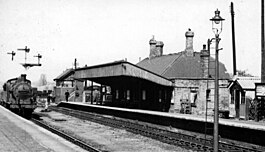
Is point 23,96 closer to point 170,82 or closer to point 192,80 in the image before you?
point 170,82

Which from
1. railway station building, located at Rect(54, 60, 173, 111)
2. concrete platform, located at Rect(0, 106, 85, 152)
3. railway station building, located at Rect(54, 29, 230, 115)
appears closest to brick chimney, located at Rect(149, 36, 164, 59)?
railway station building, located at Rect(54, 29, 230, 115)

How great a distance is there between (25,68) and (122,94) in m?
13.5

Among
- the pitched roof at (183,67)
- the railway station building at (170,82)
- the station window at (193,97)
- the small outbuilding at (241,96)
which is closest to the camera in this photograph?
the small outbuilding at (241,96)

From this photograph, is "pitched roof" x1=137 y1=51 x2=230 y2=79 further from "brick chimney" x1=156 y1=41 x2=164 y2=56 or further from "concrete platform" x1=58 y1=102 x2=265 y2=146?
"concrete platform" x1=58 y1=102 x2=265 y2=146

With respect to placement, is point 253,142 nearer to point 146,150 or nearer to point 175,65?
point 146,150

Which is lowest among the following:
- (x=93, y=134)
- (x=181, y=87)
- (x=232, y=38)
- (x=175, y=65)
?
(x=93, y=134)

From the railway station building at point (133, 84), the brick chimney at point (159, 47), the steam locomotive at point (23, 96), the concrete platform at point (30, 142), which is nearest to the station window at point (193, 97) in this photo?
the railway station building at point (133, 84)

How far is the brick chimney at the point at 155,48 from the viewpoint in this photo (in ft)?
170

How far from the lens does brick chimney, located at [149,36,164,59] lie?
170 ft

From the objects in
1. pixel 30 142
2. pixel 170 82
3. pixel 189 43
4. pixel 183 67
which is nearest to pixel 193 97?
pixel 170 82

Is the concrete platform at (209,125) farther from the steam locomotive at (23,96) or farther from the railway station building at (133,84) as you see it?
the steam locomotive at (23,96)

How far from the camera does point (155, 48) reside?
5216 cm

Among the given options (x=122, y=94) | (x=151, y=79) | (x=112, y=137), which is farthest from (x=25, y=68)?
(x=112, y=137)

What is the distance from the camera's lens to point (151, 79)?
29.9 meters
